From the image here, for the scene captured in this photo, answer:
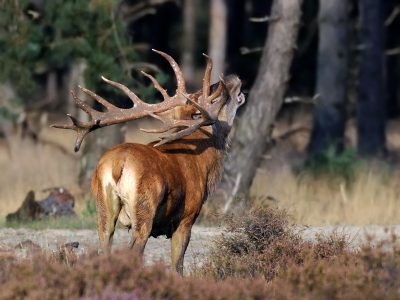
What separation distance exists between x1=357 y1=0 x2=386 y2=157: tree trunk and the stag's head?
1238 cm

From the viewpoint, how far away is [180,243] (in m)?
6.18

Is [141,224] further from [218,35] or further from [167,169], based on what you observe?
[218,35]

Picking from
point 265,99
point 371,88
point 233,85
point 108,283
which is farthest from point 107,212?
point 371,88

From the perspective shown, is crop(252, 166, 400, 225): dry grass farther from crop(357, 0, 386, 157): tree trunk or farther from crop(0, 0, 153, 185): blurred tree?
crop(357, 0, 386, 157): tree trunk

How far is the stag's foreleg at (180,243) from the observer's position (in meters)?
6.15

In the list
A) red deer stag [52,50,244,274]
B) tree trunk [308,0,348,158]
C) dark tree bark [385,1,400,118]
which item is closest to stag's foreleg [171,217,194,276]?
red deer stag [52,50,244,274]

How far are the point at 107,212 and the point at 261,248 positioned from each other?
1778 mm

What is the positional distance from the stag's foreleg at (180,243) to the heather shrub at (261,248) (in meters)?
0.26

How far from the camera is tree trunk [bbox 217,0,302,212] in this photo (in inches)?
468

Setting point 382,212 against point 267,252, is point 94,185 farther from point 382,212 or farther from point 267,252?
point 382,212

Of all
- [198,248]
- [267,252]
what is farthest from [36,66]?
[267,252]

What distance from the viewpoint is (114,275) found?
4898 mm

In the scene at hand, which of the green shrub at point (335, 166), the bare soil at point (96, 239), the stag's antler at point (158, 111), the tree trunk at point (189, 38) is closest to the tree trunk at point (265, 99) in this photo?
the bare soil at point (96, 239)

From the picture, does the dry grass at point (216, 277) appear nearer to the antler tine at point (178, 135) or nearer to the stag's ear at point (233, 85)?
the antler tine at point (178, 135)
